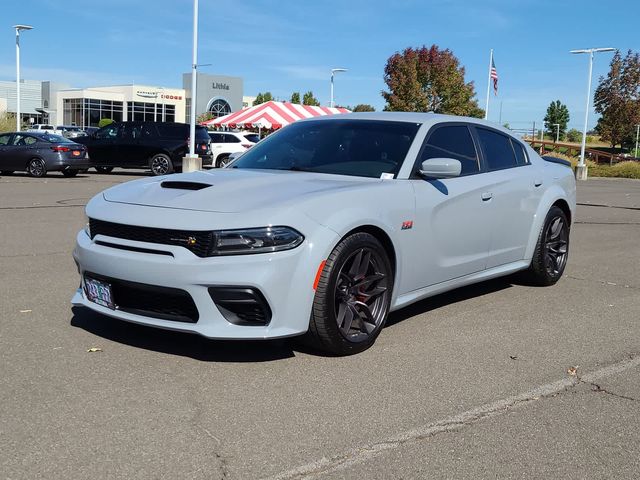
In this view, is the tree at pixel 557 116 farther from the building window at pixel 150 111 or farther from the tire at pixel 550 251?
the tire at pixel 550 251

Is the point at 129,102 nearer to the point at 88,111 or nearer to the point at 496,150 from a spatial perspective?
the point at 88,111

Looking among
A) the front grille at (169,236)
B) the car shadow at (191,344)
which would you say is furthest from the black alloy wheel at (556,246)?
the front grille at (169,236)

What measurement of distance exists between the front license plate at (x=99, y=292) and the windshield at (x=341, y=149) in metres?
1.69

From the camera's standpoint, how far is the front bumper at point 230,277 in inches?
156

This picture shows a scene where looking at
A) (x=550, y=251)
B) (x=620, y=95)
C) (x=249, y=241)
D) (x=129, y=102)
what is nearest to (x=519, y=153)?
(x=550, y=251)

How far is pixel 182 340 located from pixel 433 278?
1.86m

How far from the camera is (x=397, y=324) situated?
5391 mm

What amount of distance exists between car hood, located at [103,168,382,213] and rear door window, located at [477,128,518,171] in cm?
160

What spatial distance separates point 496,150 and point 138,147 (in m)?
19.3

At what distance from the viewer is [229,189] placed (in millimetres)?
4539

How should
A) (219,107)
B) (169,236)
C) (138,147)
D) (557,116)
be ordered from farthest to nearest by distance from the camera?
(557,116), (219,107), (138,147), (169,236)

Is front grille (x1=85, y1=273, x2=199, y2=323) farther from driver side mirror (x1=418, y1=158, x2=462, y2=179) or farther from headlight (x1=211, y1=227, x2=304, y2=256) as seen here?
driver side mirror (x1=418, y1=158, x2=462, y2=179)

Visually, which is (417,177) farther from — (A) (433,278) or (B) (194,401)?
(B) (194,401)

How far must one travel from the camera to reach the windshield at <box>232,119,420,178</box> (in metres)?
5.25
